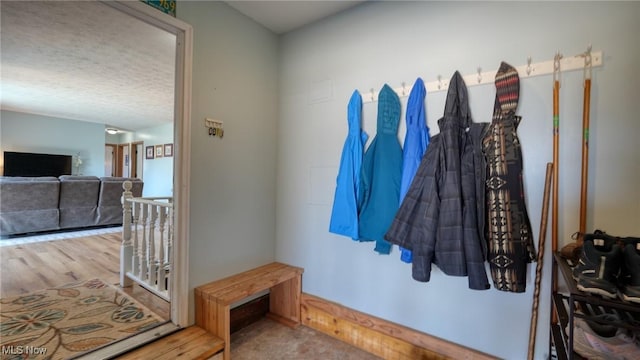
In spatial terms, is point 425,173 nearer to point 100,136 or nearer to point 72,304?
point 72,304

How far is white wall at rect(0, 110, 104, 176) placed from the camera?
6.19 meters

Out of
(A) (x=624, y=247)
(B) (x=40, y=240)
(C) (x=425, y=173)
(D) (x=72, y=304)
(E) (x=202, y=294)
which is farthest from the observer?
(B) (x=40, y=240)

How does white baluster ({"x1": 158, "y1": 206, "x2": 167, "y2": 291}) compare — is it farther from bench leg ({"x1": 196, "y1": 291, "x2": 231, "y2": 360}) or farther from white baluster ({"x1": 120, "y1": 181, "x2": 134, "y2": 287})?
bench leg ({"x1": 196, "y1": 291, "x2": 231, "y2": 360})

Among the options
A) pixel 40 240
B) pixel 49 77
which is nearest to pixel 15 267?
pixel 40 240

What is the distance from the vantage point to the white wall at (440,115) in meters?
1.22

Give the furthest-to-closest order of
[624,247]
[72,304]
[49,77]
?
[49,77] < [72,304] < [624,247]

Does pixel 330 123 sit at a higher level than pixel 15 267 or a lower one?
higher

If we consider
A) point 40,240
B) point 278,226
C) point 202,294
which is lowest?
point 40,240

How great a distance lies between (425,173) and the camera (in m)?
1.51

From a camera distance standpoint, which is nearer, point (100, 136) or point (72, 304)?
point (72, 304)

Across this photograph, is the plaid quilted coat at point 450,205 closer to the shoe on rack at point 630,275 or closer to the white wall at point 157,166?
the shoe on rack at point 630,275

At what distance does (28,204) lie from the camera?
4414mm

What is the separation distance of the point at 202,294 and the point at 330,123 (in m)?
1.49

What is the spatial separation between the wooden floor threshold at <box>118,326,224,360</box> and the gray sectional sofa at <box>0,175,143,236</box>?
4796 millimetres
